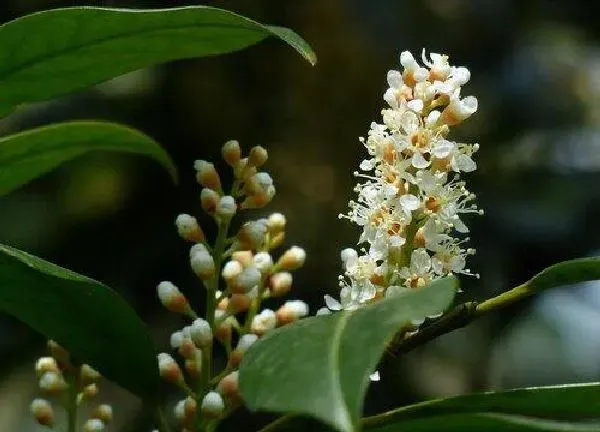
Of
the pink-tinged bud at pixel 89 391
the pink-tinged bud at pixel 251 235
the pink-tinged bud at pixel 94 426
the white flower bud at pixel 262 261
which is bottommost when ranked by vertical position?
the pink-tinged bud at pixel 94 426

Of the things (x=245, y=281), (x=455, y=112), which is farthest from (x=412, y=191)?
(x=245, y=281)

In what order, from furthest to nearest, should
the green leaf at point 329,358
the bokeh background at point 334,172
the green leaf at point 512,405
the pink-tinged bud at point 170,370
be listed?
the bokeh background at point 334,172 < the pink-tinged bud at point 170,370 < the green leaf at point 512,405 < the green leaf at point 329,358

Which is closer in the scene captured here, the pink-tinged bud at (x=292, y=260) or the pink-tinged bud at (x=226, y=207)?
the pink-tinged bud at (x=226, y=207)

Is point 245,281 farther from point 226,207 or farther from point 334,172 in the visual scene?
point 334,172

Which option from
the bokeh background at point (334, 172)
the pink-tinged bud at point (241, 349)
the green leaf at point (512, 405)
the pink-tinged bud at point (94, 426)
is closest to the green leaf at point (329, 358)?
the green leaf at point (512, 405)

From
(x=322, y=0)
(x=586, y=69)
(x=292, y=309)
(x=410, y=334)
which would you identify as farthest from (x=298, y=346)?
(x=586, y=69)

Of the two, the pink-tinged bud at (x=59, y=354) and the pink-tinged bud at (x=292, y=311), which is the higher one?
the pink-tinged bud at (x=292, y=311)

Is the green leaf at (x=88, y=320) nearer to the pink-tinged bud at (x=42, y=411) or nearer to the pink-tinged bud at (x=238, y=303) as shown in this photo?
the pink-tinged bud at (x=238, y=303)

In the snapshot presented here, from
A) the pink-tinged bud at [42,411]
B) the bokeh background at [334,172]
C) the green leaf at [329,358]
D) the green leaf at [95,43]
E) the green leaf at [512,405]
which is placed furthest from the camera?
the bokeh background at [334,172]
